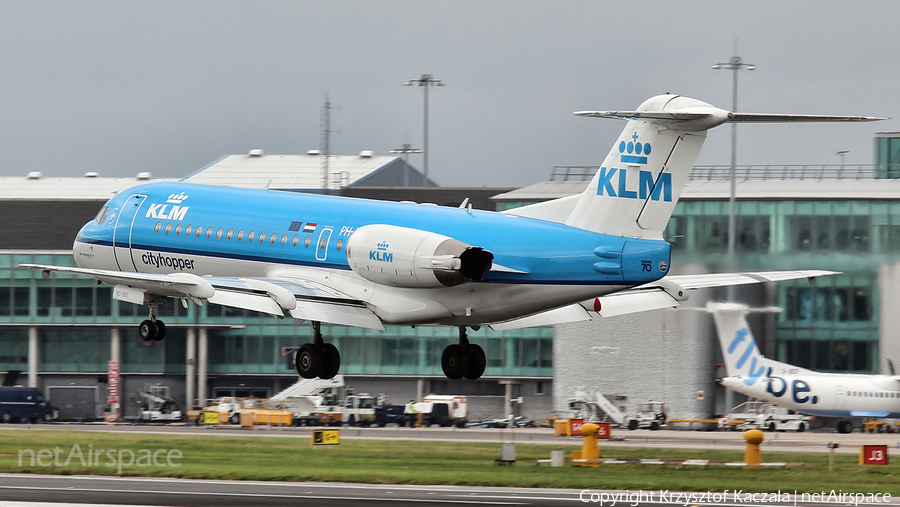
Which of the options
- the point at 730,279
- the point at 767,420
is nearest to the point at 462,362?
the point at 730,279

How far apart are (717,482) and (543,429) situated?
27.9m

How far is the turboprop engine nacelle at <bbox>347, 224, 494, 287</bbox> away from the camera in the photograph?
2908cm

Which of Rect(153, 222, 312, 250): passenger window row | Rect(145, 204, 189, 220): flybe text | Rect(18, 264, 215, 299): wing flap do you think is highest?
Rect(145, 204, 189, 220): flybe text

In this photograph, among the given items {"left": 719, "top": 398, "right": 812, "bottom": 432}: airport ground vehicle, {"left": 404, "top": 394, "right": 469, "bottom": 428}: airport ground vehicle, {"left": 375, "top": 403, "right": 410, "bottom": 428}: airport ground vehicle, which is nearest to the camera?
{"left": 719, "top": 398, "right": 812, "bottom": 432}: airport ground vehicle

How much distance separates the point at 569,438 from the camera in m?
58.0

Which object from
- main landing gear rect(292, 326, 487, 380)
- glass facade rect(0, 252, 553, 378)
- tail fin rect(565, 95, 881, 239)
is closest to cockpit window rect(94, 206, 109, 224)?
main landing gear rect(292, 326, 487, 380)


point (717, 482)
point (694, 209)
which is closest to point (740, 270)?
point (694, 209)

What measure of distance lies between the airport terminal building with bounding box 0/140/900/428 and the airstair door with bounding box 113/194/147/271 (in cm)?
2649

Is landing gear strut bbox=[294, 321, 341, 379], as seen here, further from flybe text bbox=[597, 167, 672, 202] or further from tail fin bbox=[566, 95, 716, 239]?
flybe text bbox=[597, 167, 672, 202]

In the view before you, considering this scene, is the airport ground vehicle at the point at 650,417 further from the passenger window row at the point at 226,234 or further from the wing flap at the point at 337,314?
the wing flap at the point at 337,314

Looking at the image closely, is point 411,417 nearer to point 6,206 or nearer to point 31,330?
point 31,330

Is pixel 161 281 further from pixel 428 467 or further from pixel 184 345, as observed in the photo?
pixel 184 345

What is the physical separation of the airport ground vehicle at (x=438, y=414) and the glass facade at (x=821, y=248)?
49.0 ft

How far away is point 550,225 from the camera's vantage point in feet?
97.4
